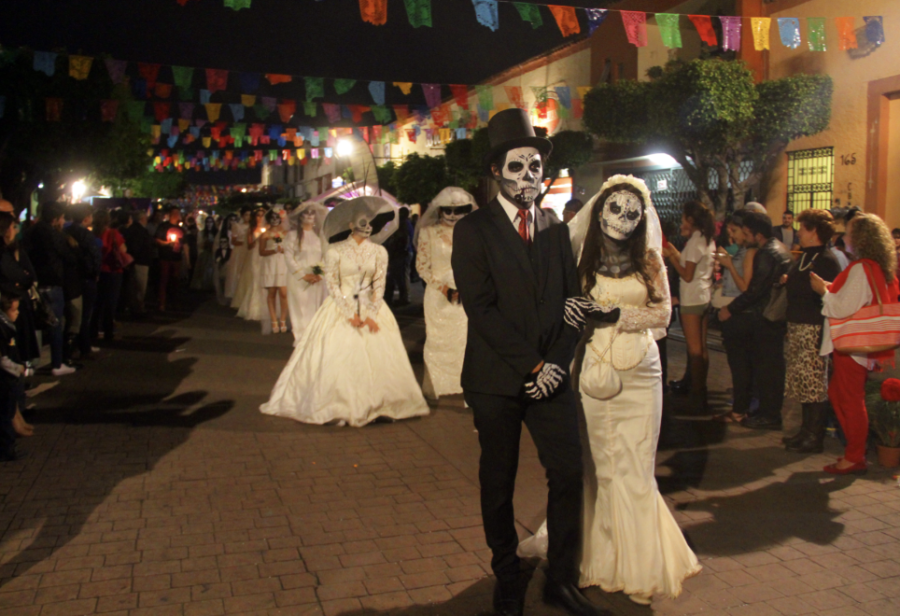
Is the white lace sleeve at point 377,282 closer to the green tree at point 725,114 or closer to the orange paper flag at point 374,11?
the orange paper flag at point 374,11

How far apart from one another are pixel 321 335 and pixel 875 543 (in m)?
4.94

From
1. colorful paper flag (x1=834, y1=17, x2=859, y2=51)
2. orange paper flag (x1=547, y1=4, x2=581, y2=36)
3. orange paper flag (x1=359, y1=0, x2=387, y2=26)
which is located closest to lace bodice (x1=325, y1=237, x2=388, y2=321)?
orange paper flag (x1=359, y1=0, x2=387, y2=26)

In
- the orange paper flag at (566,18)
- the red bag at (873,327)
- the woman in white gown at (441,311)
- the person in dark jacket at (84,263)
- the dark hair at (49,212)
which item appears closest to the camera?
the red bag at (873,327)

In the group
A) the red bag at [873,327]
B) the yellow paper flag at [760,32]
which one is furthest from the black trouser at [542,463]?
the yellow paper flag at [760,32]

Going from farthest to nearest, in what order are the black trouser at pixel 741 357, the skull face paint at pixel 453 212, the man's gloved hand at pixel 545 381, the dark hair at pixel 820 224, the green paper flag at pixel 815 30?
the green paper flag at pixel 815 30
the skull face paint at pixel 453 212
the black trouser at pixel 741 357
the dark hair at pixel 820 224
the man's gloved hand at pixel 545 381

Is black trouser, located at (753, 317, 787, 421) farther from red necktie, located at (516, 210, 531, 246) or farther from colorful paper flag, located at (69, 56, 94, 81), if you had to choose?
colorful paper flag, located at (69, 56, 94, 81)

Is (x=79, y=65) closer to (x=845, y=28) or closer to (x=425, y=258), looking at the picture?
(x=425, y=258)

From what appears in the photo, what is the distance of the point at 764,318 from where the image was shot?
7.22 metres

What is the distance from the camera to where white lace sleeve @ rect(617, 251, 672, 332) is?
3.83 metres

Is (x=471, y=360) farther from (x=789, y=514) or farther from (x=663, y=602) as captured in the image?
(x=789, y=514)

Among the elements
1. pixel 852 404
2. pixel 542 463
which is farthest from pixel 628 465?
pixel 852 404

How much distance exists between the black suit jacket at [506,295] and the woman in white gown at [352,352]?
3874 millimetres

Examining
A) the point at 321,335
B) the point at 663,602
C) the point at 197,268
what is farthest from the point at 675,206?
the point at 663,602

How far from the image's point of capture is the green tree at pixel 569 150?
2239 centimetres
